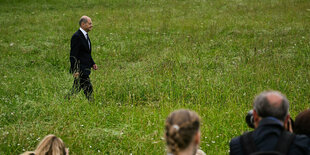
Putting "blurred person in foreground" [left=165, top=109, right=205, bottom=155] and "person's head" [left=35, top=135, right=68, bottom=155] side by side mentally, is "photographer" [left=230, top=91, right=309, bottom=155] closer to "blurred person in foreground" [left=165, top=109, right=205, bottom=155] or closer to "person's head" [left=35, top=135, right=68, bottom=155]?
"blurred person in foreground" [left=165, top=109, right=205, bottom=155]

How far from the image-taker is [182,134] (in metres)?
2.45

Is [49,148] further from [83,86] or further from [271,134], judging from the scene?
[83,86]

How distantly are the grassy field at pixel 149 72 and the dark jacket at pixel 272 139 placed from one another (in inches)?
98.1

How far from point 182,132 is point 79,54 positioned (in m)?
5.73

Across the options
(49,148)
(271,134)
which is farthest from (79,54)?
(271,134)

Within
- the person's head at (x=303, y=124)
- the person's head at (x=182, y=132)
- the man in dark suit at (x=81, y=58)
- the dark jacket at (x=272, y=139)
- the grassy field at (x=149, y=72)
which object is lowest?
the grassy field at (x=149, y=72)

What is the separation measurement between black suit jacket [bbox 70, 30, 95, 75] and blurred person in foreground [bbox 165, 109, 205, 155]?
5.34 m

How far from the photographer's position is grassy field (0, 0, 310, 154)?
5773 millimetres

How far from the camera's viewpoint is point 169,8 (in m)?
21.2

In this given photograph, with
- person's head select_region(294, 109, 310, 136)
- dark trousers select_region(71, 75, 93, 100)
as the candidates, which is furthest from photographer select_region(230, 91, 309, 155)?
dark trousers select_region(71, 75, 93, 100)

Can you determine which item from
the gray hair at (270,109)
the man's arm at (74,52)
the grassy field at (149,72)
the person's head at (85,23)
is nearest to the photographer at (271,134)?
the gray hair at (270,109)

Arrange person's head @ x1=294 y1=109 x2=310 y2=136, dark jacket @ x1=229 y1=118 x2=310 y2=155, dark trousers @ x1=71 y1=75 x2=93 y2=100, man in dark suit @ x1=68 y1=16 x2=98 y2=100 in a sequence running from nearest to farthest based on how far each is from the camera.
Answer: dark jacket @ x1=229 y1=118 x2=310 y2=155
person's head @ x1=294 y1=109 x2=310 y2=136
dark trousers @ x1=71 y1=75 x2=93 y2=100
man in dark suit @ x1=68 y1=16 x2=98 y2=100

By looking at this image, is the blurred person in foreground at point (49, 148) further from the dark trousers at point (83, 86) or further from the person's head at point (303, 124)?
the dark trousers at point (83, 86)

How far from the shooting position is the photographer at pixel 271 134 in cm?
258
